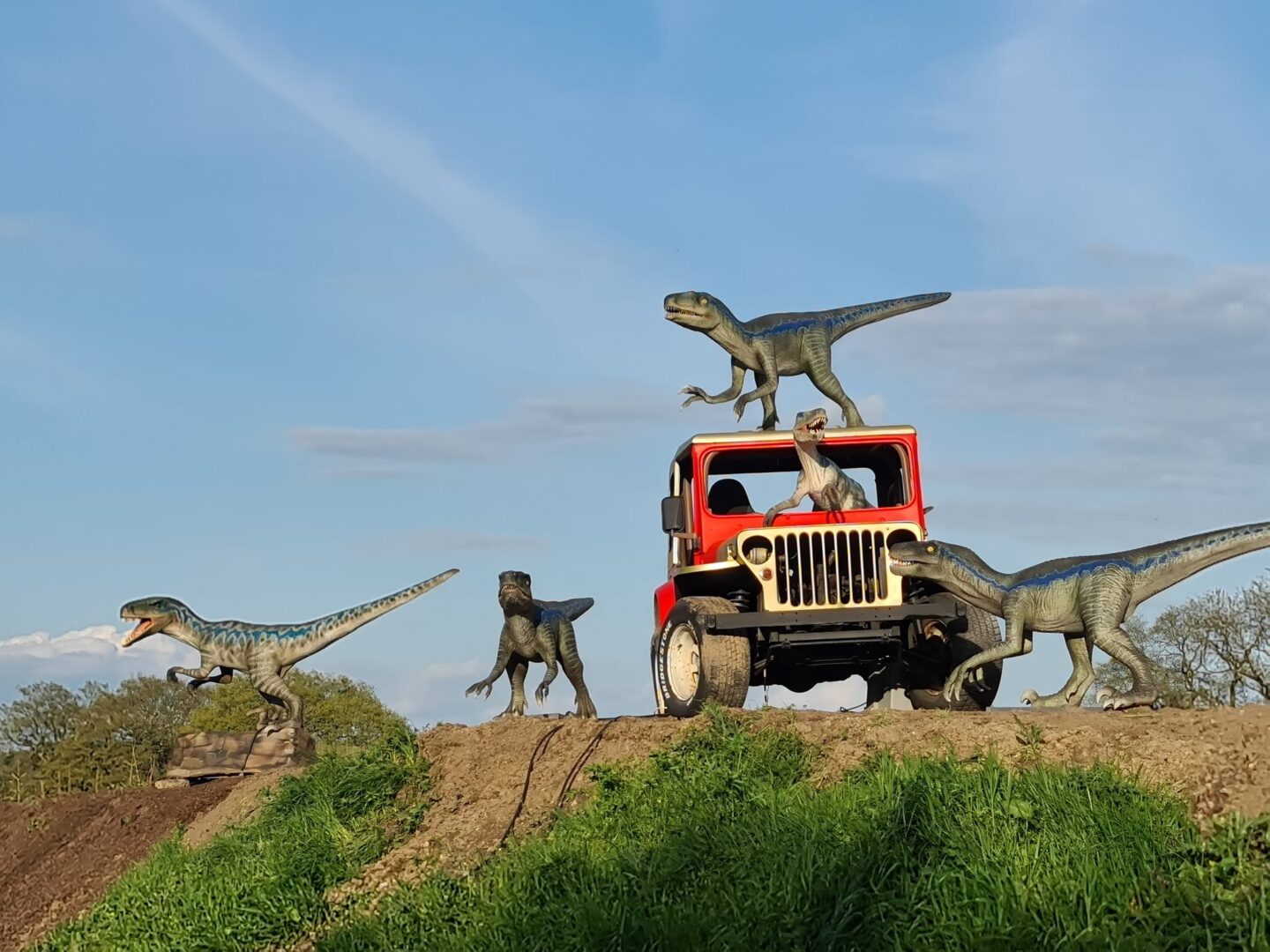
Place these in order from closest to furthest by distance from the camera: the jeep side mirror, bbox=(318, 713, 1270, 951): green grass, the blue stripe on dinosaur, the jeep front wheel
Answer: bbox=(318, 713, 1270, 951): green grass, the blue stripe on dinosaur, the jeep front wheel, the jeep side mirror

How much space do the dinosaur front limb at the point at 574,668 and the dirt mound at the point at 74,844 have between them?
3126 mm

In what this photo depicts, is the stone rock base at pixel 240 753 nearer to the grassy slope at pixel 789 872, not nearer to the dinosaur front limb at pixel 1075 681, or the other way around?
the grassy slope at pixel 789 872

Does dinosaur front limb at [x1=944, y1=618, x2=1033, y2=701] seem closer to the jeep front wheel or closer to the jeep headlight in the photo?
the jeep front wheel

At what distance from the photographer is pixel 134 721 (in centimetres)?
2652

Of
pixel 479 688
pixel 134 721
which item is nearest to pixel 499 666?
pixel 479 688

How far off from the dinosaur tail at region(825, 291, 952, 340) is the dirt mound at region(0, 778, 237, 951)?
6674mm

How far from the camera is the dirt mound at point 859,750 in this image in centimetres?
763

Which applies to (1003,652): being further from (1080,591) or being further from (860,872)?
(860,872)

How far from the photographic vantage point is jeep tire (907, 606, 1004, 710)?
12.1 meters

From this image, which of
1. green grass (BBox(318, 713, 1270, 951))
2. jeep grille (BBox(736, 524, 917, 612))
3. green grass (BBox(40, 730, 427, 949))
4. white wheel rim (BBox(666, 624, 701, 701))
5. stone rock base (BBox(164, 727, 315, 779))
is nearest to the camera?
green grass (BBox(318, 713, 1270, 951))

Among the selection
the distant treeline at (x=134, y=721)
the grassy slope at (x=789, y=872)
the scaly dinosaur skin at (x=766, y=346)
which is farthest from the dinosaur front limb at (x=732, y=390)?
the distant treeline at (x=134, y=721)

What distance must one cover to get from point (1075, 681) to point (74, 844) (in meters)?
8.66

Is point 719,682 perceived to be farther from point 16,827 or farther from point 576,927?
point 16,827

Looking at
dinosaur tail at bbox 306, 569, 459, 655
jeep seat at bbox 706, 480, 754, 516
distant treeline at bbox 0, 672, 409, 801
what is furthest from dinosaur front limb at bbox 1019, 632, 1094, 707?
distant treeline at bbox 0, 672, 409, 801
